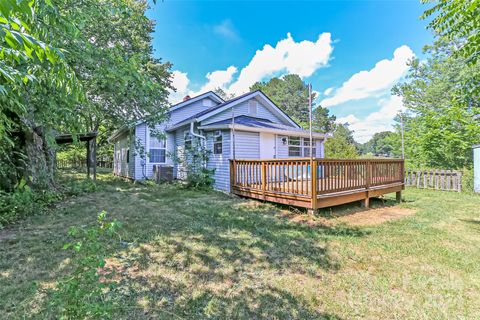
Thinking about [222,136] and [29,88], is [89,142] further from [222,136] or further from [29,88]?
[29,88]

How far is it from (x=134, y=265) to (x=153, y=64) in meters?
20.1

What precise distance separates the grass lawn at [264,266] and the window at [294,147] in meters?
6.17

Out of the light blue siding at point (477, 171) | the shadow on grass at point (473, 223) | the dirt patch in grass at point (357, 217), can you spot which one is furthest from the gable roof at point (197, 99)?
the light blue siding at point (477, 171)

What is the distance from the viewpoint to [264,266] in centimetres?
314

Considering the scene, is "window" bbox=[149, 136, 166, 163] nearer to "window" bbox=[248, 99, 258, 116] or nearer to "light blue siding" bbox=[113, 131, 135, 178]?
"light blue siding" bbox=[113, 131, 135, 178]

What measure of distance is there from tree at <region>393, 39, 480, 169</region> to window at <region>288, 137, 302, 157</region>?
589 cm

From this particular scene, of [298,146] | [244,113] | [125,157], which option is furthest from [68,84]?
[125,157]

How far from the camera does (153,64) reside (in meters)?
19.7

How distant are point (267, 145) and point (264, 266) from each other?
7708 millimetres

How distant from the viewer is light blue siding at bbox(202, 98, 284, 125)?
35.9 feet

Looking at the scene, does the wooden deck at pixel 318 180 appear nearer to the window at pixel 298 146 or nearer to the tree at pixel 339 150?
the window at pixel 298 146

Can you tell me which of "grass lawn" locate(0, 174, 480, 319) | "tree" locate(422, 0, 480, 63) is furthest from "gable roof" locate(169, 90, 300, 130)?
"tree" locate(422, 0, 480, 63)

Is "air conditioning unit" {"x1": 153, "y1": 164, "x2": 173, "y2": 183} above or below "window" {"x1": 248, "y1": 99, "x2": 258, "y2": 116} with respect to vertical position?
below

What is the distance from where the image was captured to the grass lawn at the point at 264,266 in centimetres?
229
